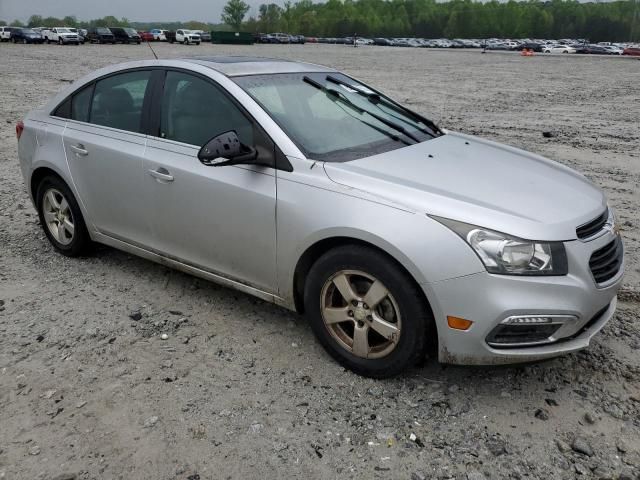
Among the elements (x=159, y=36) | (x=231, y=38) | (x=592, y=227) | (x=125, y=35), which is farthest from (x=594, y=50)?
(x=592, y=227)

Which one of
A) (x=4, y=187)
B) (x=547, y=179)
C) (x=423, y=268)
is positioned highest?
(x=547, y=179)

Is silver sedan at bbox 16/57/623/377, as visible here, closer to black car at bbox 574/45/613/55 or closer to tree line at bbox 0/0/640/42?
black car at bbox 574/45/613/55

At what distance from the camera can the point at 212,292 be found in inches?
173

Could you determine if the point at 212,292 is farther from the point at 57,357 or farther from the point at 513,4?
the point at 513,4

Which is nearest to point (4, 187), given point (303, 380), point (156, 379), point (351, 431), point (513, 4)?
point (156, 379)

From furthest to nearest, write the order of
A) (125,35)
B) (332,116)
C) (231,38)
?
(231,38), (125,35), (332,116)

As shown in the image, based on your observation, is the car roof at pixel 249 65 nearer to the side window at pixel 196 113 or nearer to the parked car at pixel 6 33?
the side window at pixel 196 113

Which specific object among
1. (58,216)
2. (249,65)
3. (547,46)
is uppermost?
(249,65)

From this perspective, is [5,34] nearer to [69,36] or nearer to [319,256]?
[69,36]

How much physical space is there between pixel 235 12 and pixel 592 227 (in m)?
152

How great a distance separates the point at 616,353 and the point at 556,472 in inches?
48.0

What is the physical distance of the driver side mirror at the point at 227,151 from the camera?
11.1ft

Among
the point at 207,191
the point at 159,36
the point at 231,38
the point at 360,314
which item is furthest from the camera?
the point at 231,38

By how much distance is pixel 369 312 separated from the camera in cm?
316
